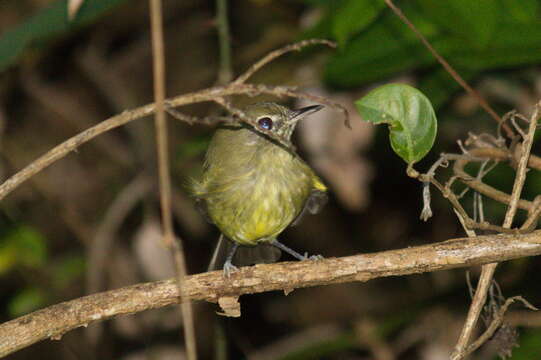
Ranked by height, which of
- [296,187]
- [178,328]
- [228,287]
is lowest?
[228,287]

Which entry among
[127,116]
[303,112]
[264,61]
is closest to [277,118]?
[303,112]

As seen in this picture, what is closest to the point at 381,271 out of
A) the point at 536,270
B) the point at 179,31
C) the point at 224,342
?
the point at 224,342

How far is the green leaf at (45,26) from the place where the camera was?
3.62 metres

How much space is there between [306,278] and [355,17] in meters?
1.28

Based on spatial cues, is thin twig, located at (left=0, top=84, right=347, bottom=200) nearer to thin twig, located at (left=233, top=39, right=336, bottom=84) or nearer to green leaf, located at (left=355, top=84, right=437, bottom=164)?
thin twig, located at (left=233, top=39, right=336, bottom=84)

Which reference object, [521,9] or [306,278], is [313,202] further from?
[521,9]

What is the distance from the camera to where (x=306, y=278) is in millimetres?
2758

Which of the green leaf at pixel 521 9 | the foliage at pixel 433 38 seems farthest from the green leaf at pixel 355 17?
the green leaf at pixel 521 9

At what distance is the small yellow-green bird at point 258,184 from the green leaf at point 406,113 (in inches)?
43.0

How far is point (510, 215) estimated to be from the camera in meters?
2.67

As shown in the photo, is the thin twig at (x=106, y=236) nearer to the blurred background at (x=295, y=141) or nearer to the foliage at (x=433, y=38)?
the blurred background at (x=295, y=141)

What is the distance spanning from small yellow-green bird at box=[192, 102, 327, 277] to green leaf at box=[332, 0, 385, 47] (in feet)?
1.53

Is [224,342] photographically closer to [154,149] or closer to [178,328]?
[178,328]

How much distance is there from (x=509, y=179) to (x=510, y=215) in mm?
1893
